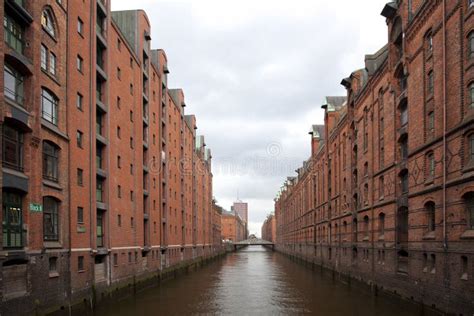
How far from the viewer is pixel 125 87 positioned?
1300 inches

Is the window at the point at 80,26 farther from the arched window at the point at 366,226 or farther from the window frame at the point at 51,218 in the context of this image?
the arched window at the point at 366,226

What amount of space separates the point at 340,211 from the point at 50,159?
94.4ft

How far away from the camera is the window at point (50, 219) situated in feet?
66.9

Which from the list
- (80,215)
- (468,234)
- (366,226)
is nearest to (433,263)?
(468,234)

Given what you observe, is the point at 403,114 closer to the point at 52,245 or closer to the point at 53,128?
the point at 53,128

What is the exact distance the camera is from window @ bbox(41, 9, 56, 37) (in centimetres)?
2038

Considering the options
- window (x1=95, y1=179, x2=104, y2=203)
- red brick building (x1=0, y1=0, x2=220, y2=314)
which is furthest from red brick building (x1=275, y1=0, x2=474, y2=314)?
window (x1=95, y1=179, x2=104, y2=203)

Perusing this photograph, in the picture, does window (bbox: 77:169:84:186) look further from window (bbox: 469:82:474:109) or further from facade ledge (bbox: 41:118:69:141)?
window (bbox: 469:82:474:109)

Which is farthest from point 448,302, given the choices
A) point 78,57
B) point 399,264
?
point 78,57

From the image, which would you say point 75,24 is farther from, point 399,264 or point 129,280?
point 399,264

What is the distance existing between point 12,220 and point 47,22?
9031mm

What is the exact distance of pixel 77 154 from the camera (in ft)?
78.4

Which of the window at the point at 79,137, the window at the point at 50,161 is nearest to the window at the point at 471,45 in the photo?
the window at the point at 50,161

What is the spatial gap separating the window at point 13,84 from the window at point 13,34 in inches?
34.4
